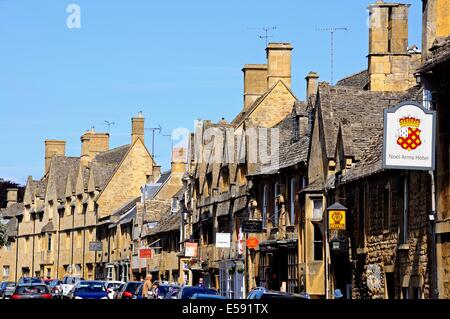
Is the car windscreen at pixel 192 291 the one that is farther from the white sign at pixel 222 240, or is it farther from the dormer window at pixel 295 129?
the dormer window at pixel 295 129

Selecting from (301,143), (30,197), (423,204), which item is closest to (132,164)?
(30,197)

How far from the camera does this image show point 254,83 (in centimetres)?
7575

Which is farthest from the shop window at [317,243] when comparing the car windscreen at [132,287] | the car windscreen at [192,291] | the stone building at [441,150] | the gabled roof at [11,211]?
the gabled roof at [11,211]

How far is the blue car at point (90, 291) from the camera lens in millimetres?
48872

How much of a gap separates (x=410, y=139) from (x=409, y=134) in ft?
0.50

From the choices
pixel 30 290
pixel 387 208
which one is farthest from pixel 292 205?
pixel 387 208

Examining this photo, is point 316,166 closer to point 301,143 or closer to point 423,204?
point 301,143

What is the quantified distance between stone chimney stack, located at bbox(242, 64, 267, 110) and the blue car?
83.4 ft

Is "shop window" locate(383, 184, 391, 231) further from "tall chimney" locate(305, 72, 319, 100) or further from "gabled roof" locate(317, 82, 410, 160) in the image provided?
"tall chimney" locate(305, 72, 319, 100)

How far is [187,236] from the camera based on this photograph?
7712 cm

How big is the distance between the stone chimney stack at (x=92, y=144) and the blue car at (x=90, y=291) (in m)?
62.3

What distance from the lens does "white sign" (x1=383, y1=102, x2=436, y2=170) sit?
30.5 metres

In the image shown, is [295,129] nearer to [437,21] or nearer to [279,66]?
[279,66]
